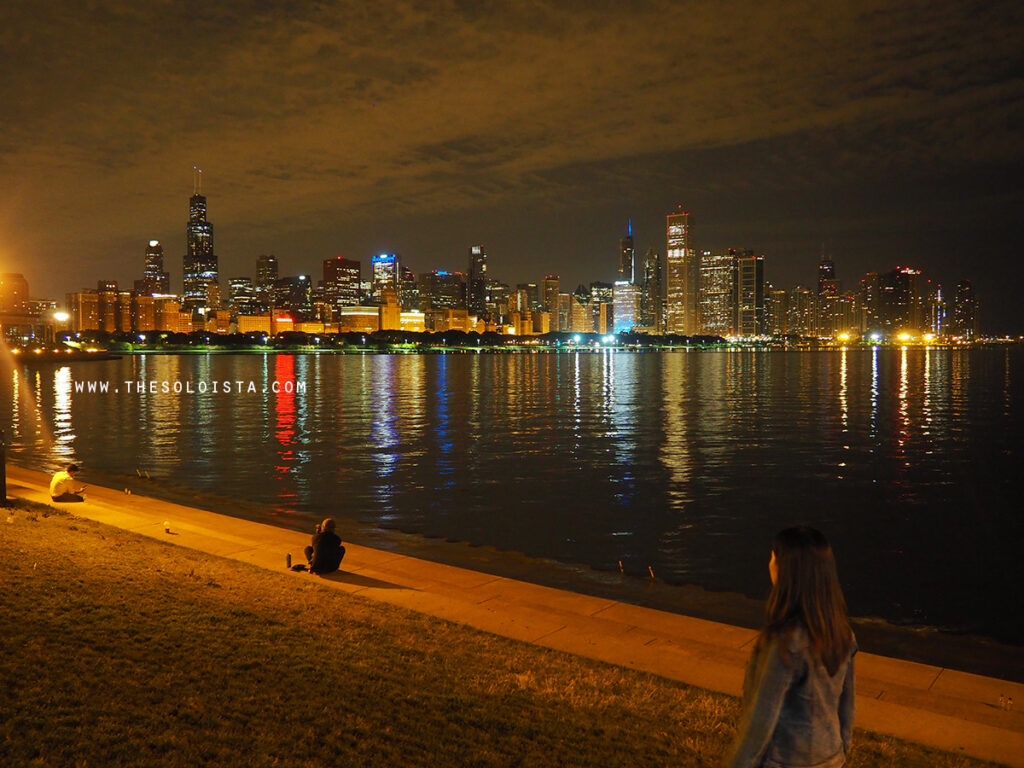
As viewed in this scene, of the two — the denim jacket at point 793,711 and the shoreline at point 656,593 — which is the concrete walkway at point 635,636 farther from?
the denim jacket at point 793,711

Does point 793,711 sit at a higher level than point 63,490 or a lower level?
higher

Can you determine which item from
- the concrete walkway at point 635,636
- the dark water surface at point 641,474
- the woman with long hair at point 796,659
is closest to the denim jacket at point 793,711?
the woman with long hair at point 796,659

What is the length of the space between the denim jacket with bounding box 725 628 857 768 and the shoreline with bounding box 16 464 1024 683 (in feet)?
26.0

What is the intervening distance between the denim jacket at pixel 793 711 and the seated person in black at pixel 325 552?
30.4 feet

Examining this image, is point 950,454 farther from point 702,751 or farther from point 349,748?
point 349,748

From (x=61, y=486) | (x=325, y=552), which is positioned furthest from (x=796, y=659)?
(x=61, y=486)

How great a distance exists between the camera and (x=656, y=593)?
13.5 meters

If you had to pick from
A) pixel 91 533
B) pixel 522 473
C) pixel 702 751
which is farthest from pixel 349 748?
pixel 522 473

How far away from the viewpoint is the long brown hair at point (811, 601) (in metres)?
3.43

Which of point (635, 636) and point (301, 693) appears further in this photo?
point (635, 636)

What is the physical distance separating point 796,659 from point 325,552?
9527 mm

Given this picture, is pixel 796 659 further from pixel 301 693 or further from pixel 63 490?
pixel 63 490

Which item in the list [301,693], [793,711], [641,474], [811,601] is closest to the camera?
[811,601]

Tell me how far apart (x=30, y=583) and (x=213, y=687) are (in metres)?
4.31
